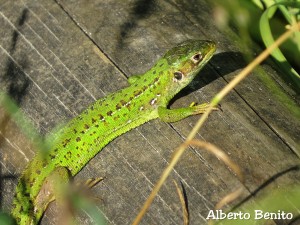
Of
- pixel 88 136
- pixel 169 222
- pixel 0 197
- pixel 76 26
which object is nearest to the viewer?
pixel 169 222

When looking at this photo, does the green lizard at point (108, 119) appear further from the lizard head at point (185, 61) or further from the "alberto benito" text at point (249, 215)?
the "alberto benito" text at point (249, 215)

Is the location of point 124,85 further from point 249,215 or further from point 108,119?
point 249,215

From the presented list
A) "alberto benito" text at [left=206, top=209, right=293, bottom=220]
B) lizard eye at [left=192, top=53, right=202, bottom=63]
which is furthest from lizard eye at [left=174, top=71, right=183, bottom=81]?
"alberto benito" text at [left=206, top=209, right=293, bottom=220]

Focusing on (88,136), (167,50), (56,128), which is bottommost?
(88,136)

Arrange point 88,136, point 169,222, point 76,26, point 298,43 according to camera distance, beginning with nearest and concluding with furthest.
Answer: point 169,222, point 76,26, point 88,136, point 298,43

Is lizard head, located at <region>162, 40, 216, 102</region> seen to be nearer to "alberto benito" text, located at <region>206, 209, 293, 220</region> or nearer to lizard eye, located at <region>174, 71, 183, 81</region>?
lizard eye, located at <region>174, 71, 183, 81</region>

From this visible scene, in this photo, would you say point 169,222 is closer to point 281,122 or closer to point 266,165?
point 266,165

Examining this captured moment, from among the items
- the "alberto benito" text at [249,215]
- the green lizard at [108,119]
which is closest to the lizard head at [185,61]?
the green lizard at [108,119]

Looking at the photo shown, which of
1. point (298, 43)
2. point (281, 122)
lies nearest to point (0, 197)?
point (281, 122)
